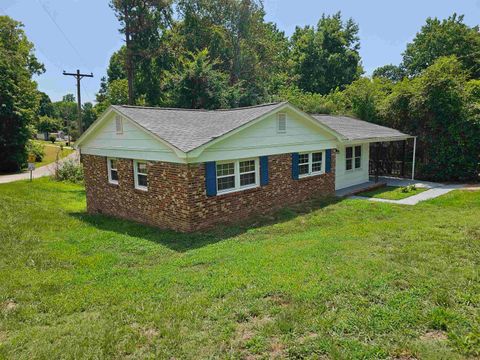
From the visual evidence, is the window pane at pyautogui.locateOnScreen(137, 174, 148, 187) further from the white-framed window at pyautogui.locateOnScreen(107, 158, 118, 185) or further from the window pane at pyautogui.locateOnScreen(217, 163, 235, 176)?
the window pane at pyautogui.locateOnScreen(217, 163, 235, 176)

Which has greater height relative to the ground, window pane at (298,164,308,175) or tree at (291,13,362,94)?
tree at (291,13,362,94)

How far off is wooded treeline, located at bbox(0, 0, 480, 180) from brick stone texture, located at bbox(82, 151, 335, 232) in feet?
23.9

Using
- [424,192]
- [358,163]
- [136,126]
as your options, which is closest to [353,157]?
[358,163]

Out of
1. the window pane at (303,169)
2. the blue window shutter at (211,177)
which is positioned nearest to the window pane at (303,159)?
the window pane at (303,169)

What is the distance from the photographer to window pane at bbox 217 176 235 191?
34.7 feet

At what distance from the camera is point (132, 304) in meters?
5.26

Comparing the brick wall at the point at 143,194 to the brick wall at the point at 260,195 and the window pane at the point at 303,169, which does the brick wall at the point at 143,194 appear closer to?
the brick wall at the point at 260,195

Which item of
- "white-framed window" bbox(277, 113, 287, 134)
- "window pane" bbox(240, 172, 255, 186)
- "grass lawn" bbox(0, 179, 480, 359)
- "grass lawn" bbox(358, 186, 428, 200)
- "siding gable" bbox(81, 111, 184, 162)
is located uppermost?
"white-framed window" bbox(277, 113, 287, 134)

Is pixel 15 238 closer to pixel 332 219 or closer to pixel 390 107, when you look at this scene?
pixel 332 219

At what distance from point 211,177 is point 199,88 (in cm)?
1513

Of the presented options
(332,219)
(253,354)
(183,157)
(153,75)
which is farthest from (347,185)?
(153,75)

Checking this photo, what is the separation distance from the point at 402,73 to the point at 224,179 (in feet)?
163

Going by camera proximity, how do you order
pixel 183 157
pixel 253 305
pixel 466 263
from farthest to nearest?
pixel 183 157 < pixel 466 263 < pixel 253 305

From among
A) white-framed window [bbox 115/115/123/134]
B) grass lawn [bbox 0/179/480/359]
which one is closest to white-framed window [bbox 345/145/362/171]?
grass lawn [bbox 0/179/480/359]
